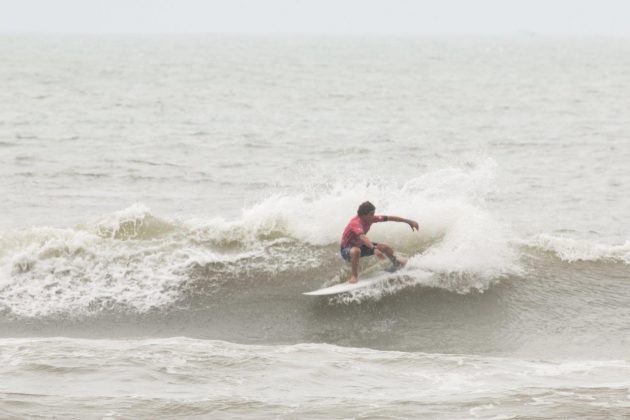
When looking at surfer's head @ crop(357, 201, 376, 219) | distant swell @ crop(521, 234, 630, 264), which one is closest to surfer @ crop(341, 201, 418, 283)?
surfer's head @ crop(357, 201, 376, 219)

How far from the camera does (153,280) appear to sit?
14148 millimetres

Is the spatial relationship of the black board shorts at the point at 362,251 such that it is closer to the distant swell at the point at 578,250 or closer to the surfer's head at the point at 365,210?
the surfer's head at the point at 365,210

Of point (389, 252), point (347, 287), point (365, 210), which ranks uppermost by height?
point (365, 210)

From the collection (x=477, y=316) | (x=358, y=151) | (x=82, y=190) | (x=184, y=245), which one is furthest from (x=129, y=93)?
(x=477, y=316)

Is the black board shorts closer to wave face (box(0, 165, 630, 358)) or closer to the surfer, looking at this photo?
the surfer

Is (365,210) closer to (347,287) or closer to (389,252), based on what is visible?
(389,252)

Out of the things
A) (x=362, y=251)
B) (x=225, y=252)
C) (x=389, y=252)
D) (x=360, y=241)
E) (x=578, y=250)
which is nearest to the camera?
(x=360, y=241)

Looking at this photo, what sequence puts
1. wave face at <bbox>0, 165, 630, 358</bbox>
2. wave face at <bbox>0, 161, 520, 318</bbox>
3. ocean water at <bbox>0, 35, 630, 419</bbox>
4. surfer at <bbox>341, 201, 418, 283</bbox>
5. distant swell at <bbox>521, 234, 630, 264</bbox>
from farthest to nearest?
distant swell at <bbox>521, 234, 630, 264</bbox> → wave face at <bbox>0, 161, 520, 318</bbox> → surfer at <bbox>341, 201, 418, 283</bbox> → wave face at <bbox>0, 165, 630, 358</bbox> → ocean water at <bbox>0, 35, 630, 419</bbox>

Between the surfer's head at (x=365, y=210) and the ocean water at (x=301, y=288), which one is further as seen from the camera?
the surfer's head at (x=365, y=210)

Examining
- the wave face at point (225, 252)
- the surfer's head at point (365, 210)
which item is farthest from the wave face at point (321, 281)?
the surfer's head at point (365, 210)

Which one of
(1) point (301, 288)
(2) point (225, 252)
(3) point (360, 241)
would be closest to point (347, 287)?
(3) point (360, 241)

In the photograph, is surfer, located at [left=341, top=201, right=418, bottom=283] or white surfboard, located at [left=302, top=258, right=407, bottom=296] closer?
surfer, located at [left=341, top=201, right=418, bottom=283]

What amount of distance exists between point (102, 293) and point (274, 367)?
Result: 4.05 m

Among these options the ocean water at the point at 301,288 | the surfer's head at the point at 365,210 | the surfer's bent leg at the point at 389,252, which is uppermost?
the surfer's head at the point at 365,210
